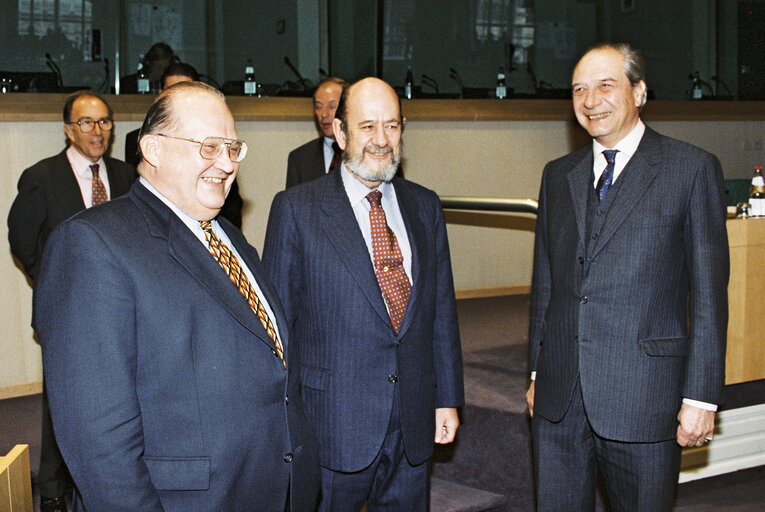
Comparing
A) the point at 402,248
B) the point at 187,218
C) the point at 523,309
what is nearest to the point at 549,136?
the point at 523,309

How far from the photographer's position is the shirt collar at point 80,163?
3.53 metres

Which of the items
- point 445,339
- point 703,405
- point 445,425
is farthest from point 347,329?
point 703,405

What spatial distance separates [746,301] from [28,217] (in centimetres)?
316

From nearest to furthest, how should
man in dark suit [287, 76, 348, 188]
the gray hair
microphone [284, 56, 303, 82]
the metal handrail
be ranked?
1. the gray hair
2. the metal handrail
3. man in dark suit [287, 76, 348, 188]
4. microphone [284, 56, 303, 82]

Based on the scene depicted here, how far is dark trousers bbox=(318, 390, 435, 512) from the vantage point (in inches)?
86.7

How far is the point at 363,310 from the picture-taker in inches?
85.0

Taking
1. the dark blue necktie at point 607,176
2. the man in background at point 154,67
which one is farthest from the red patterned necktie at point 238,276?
the man in background at point 154,67

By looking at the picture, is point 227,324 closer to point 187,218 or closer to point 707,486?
point 187,218

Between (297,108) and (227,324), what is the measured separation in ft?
14.3

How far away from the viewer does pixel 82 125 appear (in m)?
3.51

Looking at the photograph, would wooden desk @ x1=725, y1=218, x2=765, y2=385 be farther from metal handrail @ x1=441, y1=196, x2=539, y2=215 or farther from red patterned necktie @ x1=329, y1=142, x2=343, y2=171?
red patterned necktie @ x1=329, y1=142, x2=343, y2=171

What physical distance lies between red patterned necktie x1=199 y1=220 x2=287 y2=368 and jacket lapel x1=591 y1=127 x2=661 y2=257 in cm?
101

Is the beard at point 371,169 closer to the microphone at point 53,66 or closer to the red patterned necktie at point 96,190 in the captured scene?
the red patterned necktie at point 96,190

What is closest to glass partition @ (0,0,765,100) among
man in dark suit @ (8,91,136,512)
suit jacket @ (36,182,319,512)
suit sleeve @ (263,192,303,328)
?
man in dark suit @ (8,91,136,512)
